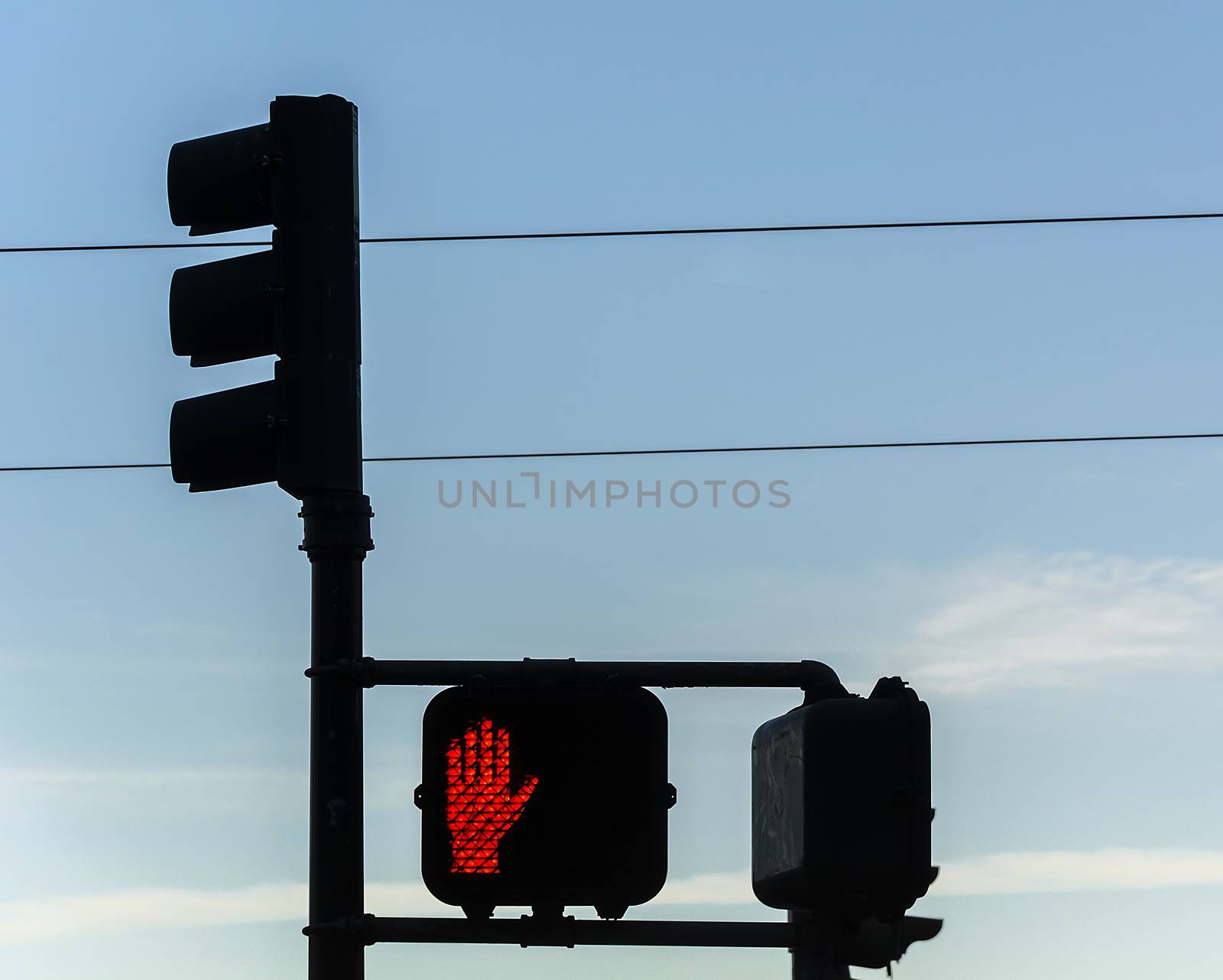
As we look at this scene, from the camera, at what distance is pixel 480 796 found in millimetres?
4828

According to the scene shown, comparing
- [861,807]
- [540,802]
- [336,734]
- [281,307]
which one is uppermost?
[281,307]

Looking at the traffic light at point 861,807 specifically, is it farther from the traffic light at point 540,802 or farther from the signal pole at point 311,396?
the signal pole at point 311,396

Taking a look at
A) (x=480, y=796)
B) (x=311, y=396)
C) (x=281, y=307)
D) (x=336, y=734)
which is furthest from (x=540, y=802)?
(x=281, y=307)

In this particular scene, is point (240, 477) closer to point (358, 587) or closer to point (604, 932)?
point (358, 587)

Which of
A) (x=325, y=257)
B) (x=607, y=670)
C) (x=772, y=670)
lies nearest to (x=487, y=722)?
(x=607, y=670)

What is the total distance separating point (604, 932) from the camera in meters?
4.95

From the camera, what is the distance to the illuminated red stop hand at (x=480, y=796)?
4.81 metres

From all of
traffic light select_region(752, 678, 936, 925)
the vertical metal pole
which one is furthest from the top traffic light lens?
traffic light select_region(752, 678, 936, 925)

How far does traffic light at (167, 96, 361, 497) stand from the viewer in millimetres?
5121

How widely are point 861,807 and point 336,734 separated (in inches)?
60.1

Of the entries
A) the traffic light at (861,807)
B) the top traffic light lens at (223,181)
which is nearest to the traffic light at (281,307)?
the top traffic light lens at (223,181)

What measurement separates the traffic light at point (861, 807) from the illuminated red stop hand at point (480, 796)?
31.8 inches

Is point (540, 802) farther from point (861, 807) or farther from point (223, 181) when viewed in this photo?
point (223, 181)

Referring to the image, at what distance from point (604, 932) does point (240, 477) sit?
1553 mm
